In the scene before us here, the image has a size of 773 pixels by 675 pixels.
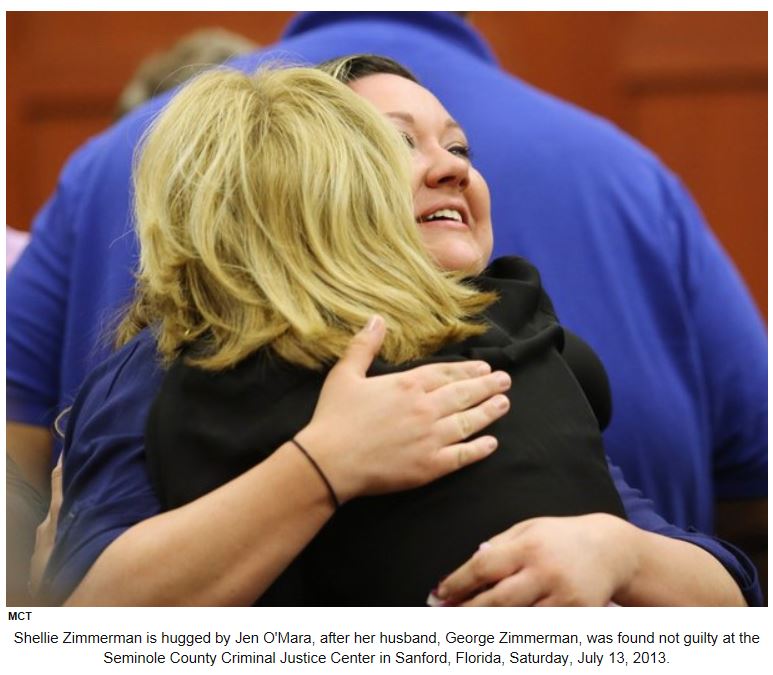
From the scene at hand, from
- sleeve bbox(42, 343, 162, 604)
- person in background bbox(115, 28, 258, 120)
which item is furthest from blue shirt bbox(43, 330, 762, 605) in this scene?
person in background bbox(115, 28, 258, 120)

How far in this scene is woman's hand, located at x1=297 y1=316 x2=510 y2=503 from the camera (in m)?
1.13

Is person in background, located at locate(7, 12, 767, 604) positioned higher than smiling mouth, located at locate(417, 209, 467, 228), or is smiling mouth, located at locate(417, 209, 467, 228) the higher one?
smiling mouth, located at locate(417, 209, 467, 228)

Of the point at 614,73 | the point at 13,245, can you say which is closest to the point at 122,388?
the point at 13,245

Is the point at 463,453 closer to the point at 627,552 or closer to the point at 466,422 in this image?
the point at 466,422

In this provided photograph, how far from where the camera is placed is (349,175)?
1264 millimetres

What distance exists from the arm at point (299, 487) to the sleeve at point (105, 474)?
2cm

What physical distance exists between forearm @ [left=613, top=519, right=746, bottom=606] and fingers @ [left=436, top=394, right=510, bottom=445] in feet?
0.43

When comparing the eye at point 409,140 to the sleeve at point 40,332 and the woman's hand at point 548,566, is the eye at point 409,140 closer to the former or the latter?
the woman's hand at point 548,566

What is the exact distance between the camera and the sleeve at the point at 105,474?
1.16 m

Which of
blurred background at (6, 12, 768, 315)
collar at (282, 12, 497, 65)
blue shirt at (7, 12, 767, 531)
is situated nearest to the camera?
blue shirt at (7, 12, 767, 531)

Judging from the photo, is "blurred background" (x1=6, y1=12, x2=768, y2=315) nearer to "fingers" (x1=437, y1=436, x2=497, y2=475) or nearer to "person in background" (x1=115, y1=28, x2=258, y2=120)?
"person in background" (x1=115, y1=28, x2=258, y2=120)
